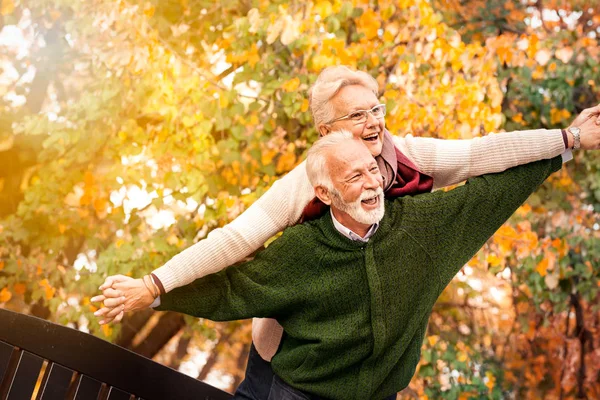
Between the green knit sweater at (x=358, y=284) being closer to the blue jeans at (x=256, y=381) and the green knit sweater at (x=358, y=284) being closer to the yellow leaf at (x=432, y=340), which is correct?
the blue jeans at (x=256, y=381)

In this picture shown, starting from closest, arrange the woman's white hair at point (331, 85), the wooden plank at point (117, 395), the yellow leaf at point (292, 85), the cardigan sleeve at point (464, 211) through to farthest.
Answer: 1. the cardigan sleeve at point (464, 211)
2. the woman's white hair at point (331, 85)
3. the wooden plank at point (117, 395)
4. the yellow leaf at point (292, 85)

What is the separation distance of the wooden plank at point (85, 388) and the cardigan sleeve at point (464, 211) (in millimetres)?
986

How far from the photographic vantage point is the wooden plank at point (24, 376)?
2104 mm

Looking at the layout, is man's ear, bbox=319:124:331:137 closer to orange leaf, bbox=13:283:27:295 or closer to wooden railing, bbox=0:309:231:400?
wooden railing, bbox=0:309:231:400

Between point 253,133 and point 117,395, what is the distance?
5.98 ft

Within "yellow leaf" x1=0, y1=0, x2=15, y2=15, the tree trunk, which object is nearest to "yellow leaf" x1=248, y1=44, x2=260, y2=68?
"yellow leaf" x1=0, y1=0, x2=15, y2=15

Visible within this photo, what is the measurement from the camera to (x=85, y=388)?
7.11ft

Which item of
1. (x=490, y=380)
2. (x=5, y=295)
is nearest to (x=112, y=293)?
(x=5, y=295)

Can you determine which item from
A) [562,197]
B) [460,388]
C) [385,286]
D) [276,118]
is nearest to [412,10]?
[276,118]

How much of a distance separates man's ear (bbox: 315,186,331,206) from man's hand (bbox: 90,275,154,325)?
0.45 meters

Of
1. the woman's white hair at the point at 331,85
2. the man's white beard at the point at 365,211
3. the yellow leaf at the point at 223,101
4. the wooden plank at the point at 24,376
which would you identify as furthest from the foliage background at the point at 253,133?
the man's white beard at the point at 365,211

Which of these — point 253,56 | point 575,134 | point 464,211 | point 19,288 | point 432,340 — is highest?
point 575,134

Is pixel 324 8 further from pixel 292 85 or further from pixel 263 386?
pixel 263 386

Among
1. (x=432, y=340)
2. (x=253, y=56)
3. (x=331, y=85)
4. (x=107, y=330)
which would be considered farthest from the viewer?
(x=432, y=340)
